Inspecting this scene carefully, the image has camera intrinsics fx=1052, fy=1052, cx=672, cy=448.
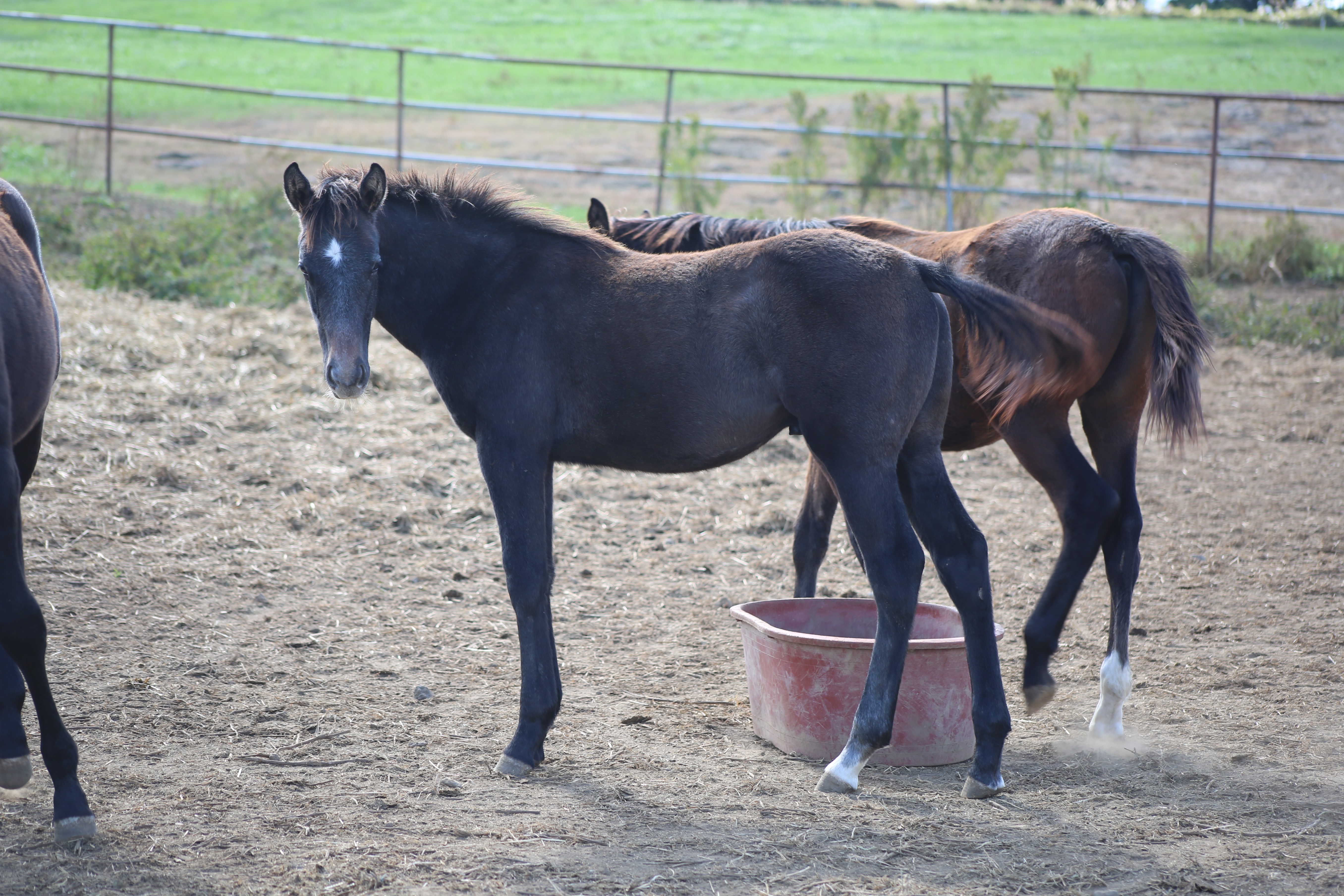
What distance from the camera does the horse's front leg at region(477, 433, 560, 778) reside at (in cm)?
365

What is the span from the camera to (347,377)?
11.1 ft

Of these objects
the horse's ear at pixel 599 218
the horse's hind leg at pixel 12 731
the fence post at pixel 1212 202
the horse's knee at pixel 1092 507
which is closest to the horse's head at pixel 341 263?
the horse's hind leg at pixel 12 731

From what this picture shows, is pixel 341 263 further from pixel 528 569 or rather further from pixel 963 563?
pixel 963 563

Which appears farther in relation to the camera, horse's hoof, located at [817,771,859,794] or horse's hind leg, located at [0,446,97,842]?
horse's hoof, located at [817,771,859,794]

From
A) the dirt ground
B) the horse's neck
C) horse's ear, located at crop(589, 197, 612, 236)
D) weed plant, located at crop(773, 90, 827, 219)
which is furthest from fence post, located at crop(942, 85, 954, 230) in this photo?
the horse's neck

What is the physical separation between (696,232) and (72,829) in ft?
11.2

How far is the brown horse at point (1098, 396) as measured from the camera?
158 inches

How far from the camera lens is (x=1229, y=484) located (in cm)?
680

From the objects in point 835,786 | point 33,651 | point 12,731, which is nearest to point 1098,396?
point 835,786

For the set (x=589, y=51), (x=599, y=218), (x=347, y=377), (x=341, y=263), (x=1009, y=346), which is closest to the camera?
(x=347, y=377)

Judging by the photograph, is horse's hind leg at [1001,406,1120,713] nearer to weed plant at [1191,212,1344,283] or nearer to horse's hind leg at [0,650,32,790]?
horse's hind leg at [0,650,32,790]

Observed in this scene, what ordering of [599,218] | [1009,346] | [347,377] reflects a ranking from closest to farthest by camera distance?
[347,377] → [1009,346] → [599,218]

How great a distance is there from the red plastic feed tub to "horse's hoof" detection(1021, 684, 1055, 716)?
382 millimetres

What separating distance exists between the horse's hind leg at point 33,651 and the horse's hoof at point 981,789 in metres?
2.67
